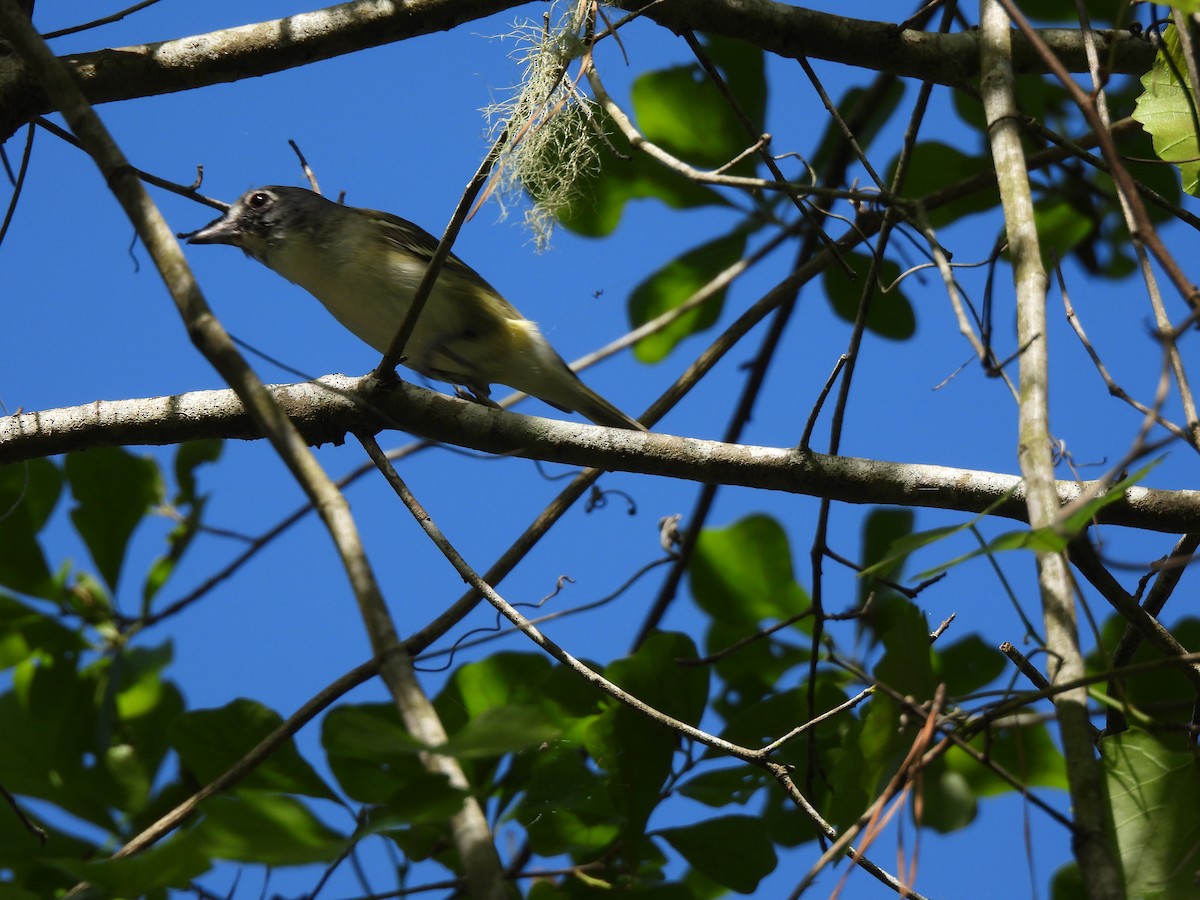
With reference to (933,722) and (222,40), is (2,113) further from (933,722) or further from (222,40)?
(933,722)

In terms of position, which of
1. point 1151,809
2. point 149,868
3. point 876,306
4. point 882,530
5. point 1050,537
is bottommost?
point 149,868

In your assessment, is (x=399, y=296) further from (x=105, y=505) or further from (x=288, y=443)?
(x=288, y=443)

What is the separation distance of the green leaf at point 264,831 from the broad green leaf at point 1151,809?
1112 millimetres

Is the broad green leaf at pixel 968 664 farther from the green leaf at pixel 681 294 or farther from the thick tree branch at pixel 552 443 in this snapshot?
the green leaf at pixel 681 294

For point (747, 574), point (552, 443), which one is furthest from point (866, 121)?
point (552, 443)

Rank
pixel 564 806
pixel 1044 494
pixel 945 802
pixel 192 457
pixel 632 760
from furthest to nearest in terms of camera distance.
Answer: pixel 192 457
pixel 945 802
pixel 632 760
pixel 564 806
pixel 1044 494

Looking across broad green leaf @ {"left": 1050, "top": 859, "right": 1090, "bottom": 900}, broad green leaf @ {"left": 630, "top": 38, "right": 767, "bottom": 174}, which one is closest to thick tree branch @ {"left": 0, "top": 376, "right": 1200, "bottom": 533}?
broad green leaf @ {"left": 1050, "top": 859, "right": 1090, "bottom": 900}

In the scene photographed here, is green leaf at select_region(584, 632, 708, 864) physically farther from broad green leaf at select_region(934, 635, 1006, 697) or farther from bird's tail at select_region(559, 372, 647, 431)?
bird's tail at select_region(559, 372, 647, 431)

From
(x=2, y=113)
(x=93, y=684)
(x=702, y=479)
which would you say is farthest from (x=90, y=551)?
(x=702, y=479)

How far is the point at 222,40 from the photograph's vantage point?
2727 mm

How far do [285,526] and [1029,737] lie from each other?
7.34ft

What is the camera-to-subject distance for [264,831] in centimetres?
108

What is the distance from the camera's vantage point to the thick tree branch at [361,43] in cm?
271

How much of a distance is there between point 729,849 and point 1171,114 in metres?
1.83
